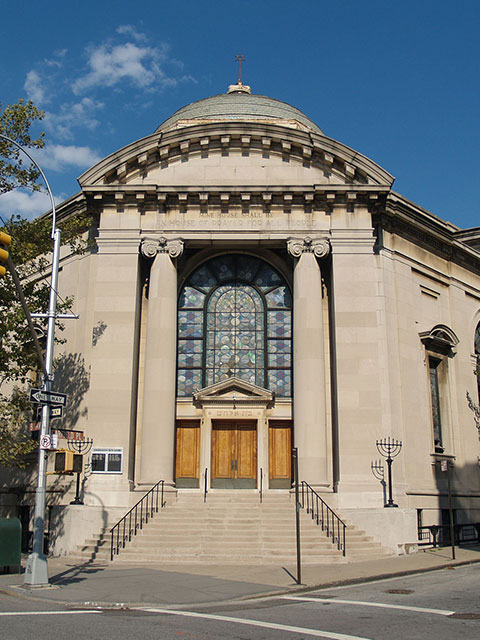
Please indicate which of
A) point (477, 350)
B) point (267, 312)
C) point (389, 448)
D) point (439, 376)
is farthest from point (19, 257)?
point (477, 350)

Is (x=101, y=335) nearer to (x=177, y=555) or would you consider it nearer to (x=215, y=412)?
(x=215, y=412)

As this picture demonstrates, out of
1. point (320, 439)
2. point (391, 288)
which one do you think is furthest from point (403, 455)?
point (391, 288)

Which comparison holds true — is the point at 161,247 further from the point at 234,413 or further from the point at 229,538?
the point at 229,538

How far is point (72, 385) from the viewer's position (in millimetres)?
25609

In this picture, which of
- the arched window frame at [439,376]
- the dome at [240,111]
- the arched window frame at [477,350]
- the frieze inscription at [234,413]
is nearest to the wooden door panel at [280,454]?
the frieze inscription at [234,413]

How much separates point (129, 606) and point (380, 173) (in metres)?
18.6

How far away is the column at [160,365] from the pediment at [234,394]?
5.59ft

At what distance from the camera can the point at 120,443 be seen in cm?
2406

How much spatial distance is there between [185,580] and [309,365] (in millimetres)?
10113

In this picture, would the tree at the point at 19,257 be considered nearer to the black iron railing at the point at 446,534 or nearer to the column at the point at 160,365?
the column at the point at 160,365

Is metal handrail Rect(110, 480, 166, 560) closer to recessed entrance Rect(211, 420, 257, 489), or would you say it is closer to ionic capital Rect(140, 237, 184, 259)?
recessed entrance Rect(211, 420, 257, 489)

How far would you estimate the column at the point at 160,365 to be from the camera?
2378 cm

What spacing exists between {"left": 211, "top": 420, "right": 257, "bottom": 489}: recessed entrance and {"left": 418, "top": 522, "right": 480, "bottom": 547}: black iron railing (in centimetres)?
630

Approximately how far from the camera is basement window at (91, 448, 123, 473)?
23.9 metres
